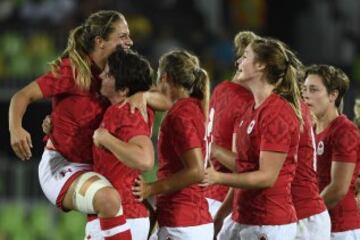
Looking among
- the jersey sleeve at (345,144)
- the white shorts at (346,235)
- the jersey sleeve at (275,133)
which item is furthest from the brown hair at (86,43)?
the white shorts at (346,235)

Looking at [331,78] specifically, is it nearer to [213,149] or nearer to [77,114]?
[213,149]

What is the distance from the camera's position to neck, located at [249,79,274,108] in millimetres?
6027

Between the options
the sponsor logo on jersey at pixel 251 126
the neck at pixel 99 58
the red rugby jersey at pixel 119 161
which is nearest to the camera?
the red rugby jersey at pixel 119 161

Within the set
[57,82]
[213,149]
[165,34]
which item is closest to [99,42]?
[57,82]

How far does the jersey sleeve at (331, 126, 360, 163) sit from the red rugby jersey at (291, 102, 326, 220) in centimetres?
35

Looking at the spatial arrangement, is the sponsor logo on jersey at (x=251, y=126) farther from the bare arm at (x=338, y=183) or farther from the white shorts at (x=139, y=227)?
the bare arm at (x=338, y=183)

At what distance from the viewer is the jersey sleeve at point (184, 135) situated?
19.8ft

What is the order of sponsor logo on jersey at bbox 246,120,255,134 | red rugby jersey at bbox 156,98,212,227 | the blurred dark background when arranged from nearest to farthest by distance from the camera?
sponsor logo on jersey at bbox 246,120,255,134 → red rugby jersey at bbox 156,98,212,227 → the blurred dark background

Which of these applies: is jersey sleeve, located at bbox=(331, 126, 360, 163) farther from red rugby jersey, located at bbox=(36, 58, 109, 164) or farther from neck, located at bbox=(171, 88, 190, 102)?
red rugby jersey, located at bbox=(36, 58, 109, 164)

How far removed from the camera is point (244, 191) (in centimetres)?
611

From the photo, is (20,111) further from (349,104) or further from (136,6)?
(136,6)

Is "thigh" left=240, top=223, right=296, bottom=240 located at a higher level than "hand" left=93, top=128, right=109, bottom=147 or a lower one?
lower

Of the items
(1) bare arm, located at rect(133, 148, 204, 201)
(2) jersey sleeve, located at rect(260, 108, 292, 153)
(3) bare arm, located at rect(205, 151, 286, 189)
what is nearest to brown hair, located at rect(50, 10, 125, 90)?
(1) bare arm, located at rect(133, 148, 204, 201)

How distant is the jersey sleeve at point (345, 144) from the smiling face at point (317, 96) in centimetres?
17
